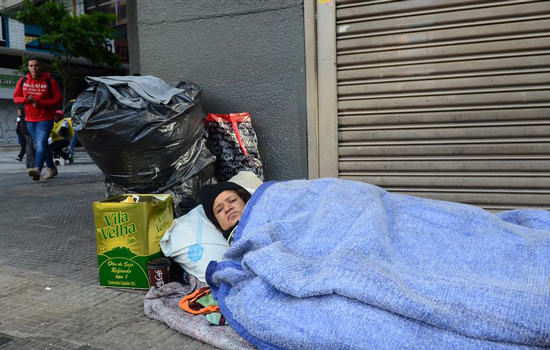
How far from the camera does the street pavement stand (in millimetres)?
2061

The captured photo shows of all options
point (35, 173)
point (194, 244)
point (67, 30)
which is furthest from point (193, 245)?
point (67, 30)

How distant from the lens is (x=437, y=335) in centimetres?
163

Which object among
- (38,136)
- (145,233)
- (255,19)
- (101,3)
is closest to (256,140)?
(255,19)

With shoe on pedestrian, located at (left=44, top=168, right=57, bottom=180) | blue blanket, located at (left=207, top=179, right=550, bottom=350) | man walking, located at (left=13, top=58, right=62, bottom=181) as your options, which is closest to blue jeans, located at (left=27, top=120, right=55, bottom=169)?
man walking, located at (left=13, top=58, right=62, bottom=181)

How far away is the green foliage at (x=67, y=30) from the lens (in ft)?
62.0

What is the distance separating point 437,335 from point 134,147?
2398 mm

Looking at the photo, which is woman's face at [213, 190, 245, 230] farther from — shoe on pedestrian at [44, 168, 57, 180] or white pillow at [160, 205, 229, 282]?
shoe on pedestrian at [44, 168, 57, 180]

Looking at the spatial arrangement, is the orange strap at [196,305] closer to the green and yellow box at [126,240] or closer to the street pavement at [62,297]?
the street pavement at [62,297]

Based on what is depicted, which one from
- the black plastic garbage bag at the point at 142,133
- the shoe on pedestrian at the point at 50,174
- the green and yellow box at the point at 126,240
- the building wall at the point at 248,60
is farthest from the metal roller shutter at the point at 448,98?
the shoe on pedestrian at the point at 50,174

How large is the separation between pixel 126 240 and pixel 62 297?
45 cm

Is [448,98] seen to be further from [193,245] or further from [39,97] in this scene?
[39,97]

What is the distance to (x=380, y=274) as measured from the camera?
178 centimetres

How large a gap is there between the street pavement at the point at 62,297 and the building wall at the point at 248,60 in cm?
162

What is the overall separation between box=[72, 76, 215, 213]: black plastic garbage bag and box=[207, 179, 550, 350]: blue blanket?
1.12 m
